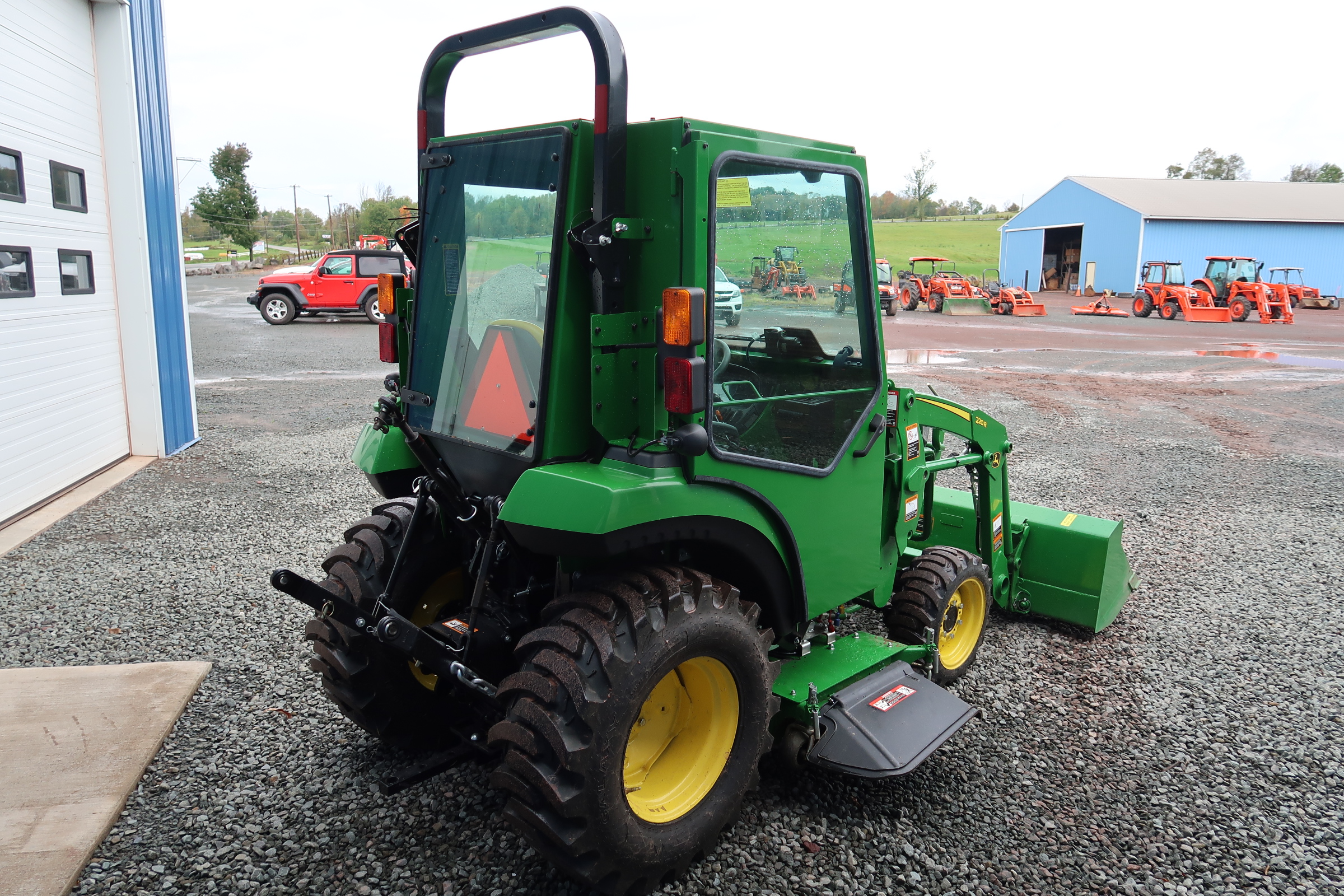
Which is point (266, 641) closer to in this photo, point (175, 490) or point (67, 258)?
point (175, 490)

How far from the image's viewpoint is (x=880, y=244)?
6262 cm

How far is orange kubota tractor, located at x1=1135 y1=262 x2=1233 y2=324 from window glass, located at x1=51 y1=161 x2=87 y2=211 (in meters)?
29.3

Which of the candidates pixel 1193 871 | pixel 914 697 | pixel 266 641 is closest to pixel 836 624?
pixel 914 697

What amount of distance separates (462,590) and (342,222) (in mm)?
66402

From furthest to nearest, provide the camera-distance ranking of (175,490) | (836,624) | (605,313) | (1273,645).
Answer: (175,490)
(1273,645)
(836,624)
(605,313)

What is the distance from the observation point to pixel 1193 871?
2830 mm

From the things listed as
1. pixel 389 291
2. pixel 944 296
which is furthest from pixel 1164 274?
pixel 389 291

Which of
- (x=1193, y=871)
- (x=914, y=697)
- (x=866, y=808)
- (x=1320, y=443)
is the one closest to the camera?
(x=1193, y=871)

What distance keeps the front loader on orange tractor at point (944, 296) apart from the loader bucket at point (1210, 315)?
242 inches

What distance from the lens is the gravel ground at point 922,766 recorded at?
9.24 ft

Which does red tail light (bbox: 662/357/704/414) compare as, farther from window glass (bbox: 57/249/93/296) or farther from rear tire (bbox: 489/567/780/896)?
window glass (bbox: 57/249/93/296)

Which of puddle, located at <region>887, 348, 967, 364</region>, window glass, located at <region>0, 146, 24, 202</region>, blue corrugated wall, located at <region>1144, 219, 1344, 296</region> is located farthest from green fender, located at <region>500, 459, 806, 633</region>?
blue corrugated wall, located at <region>1144, 219, 1344, 296</region>

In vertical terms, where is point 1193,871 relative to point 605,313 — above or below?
below

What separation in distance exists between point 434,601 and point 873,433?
186 cm
